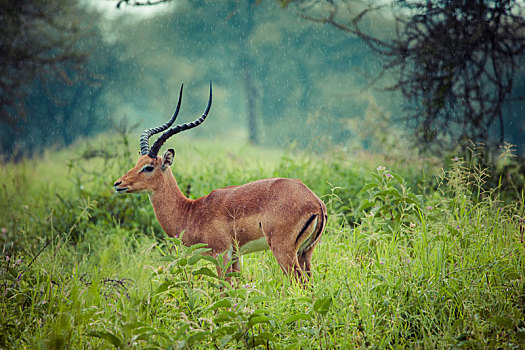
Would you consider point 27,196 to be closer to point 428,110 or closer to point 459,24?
point 428,110

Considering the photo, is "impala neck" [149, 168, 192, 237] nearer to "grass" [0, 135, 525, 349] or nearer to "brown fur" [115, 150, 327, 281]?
"brown fur" [115, 150, 327, 281]

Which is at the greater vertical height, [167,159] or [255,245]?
[167,159]

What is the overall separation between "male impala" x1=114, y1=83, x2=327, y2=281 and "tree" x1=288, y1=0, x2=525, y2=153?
416 centimetres

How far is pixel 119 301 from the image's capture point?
3.49 meters

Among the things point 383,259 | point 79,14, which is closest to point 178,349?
point 383,259

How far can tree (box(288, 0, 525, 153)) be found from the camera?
6785 millimetres

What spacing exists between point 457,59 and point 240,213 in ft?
Answer: 16.5

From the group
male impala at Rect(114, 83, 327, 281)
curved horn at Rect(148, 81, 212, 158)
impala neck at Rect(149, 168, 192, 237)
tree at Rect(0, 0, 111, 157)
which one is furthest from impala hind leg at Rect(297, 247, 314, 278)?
tree at Rect(0, 0, 111, 157)

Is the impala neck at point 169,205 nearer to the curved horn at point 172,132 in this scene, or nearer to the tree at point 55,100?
the curved horn at point 172,132

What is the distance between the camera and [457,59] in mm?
7090

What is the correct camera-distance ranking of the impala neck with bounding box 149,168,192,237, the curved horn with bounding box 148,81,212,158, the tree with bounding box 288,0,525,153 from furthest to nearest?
the tree with bounding box 288,0,525,153
the impala neck with bounding box 149,168,192,237
the curved horn with bounding box 148,81,212,158

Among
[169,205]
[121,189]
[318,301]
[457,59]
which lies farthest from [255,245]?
[457,59]

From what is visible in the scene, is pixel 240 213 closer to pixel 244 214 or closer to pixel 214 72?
pixel 244 214

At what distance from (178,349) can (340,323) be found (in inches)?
47.5
